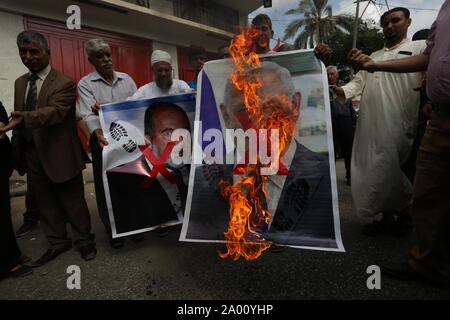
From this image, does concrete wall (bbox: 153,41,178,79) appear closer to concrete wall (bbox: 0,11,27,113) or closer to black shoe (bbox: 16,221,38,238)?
concrete wall (bbox: 0,11,27,113)

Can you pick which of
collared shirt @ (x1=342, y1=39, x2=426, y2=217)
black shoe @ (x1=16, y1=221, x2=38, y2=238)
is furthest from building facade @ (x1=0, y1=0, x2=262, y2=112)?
collared shirt @ (x1=342, y1=39, x2=426, y2=217)

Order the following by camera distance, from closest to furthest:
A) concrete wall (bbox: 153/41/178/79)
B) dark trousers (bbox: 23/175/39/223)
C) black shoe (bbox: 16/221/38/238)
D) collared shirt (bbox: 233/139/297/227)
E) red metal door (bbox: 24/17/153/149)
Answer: collared shirt (bbox: 233/139/297/227)
black shoe (bbox: 16/221/38/238)
dark trousers (bbox: 23/175/39/223)
red metal door (bbox: 24/17/153/149)
concrete wall (bbox: 153/41/178/79)

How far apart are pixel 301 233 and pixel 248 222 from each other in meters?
0.38

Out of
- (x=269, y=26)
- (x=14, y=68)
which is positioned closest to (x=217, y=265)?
(x=269, y=26)

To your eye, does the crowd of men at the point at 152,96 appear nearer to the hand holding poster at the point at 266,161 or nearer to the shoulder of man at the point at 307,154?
the hand holding poster at the point at 266,161

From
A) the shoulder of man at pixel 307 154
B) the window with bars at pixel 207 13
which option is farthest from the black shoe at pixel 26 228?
the window with bars at pixel 207 13

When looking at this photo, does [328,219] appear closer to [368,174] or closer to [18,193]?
[368,174]

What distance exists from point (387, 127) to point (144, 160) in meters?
2.18

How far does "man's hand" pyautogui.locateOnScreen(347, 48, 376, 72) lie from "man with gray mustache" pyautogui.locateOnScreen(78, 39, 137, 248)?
7.19 feet

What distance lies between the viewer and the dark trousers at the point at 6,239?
97.0 inches

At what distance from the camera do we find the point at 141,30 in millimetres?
9484

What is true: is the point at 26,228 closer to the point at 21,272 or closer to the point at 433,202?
the point at 21,272

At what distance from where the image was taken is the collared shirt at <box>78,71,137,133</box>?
2854 millimetres

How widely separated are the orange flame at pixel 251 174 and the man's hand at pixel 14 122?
5.39ft
